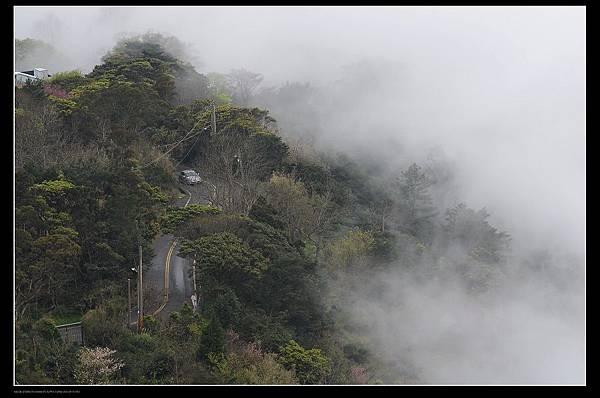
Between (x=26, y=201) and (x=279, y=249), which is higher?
(x=26, y=201)

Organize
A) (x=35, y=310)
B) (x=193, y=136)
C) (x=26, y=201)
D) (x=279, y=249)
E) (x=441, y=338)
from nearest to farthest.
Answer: (x=35, y=310) < (x=26, y=201) < (x=279, y=249) < (x=441, y=338) < (x=193, y=136)

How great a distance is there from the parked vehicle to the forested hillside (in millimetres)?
273

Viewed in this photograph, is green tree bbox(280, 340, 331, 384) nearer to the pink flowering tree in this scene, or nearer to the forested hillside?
the forested hillside

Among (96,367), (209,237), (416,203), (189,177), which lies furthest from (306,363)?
(416,203)

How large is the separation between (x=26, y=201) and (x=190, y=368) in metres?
5.13

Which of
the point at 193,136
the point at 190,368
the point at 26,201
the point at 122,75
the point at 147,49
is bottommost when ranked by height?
the point at 190,368

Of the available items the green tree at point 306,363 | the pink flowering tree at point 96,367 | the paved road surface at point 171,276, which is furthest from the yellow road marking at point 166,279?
the green tree at point 306,363

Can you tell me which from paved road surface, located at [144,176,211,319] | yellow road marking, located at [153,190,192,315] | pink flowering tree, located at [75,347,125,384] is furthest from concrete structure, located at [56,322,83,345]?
yellow road marking, located at [153,190,192,315]

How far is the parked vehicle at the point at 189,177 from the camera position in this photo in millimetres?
20812

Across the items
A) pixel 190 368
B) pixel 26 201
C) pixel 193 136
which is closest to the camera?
pixel 190 368

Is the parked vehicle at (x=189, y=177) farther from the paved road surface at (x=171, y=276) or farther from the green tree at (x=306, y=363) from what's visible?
the green tree at (x=306, y=363)

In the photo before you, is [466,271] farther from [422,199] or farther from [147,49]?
[147,49]

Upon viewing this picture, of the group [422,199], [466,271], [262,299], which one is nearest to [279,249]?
[262,299]

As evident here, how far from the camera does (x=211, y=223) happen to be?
15.5 m
